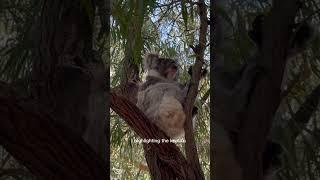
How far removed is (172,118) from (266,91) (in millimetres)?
442

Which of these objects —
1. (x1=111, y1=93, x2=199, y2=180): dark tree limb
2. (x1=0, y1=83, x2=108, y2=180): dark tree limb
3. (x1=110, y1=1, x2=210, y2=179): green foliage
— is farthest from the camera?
(x1=111, y1=93, x2=199, y2=180): dark tree limb

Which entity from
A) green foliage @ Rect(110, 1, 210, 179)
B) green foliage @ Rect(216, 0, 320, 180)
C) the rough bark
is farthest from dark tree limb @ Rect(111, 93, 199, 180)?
green foliage @ Rect(216, 0, 320, 180)

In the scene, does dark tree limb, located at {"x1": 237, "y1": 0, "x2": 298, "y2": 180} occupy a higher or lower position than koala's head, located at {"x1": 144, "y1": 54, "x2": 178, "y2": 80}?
lower

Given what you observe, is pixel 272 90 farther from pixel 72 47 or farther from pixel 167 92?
pixel 167 92

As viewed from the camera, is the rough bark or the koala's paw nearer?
the rough bark

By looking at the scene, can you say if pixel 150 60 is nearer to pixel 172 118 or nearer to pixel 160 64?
pixel 160 64

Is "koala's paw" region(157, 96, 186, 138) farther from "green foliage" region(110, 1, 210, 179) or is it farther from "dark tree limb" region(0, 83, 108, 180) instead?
"dark tree limb" region(0, 83, 108, 180)

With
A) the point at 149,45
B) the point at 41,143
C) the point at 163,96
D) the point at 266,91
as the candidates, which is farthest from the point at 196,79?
the point at 163,96

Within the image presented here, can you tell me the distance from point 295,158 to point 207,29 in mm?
304

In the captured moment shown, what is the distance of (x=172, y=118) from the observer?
1222 mm

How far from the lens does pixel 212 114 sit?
34.0 inches

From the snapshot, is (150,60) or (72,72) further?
(150,60)

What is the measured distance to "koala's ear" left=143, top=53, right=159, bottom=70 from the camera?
1.09 meters

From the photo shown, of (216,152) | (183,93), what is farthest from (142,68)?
(216,152)
